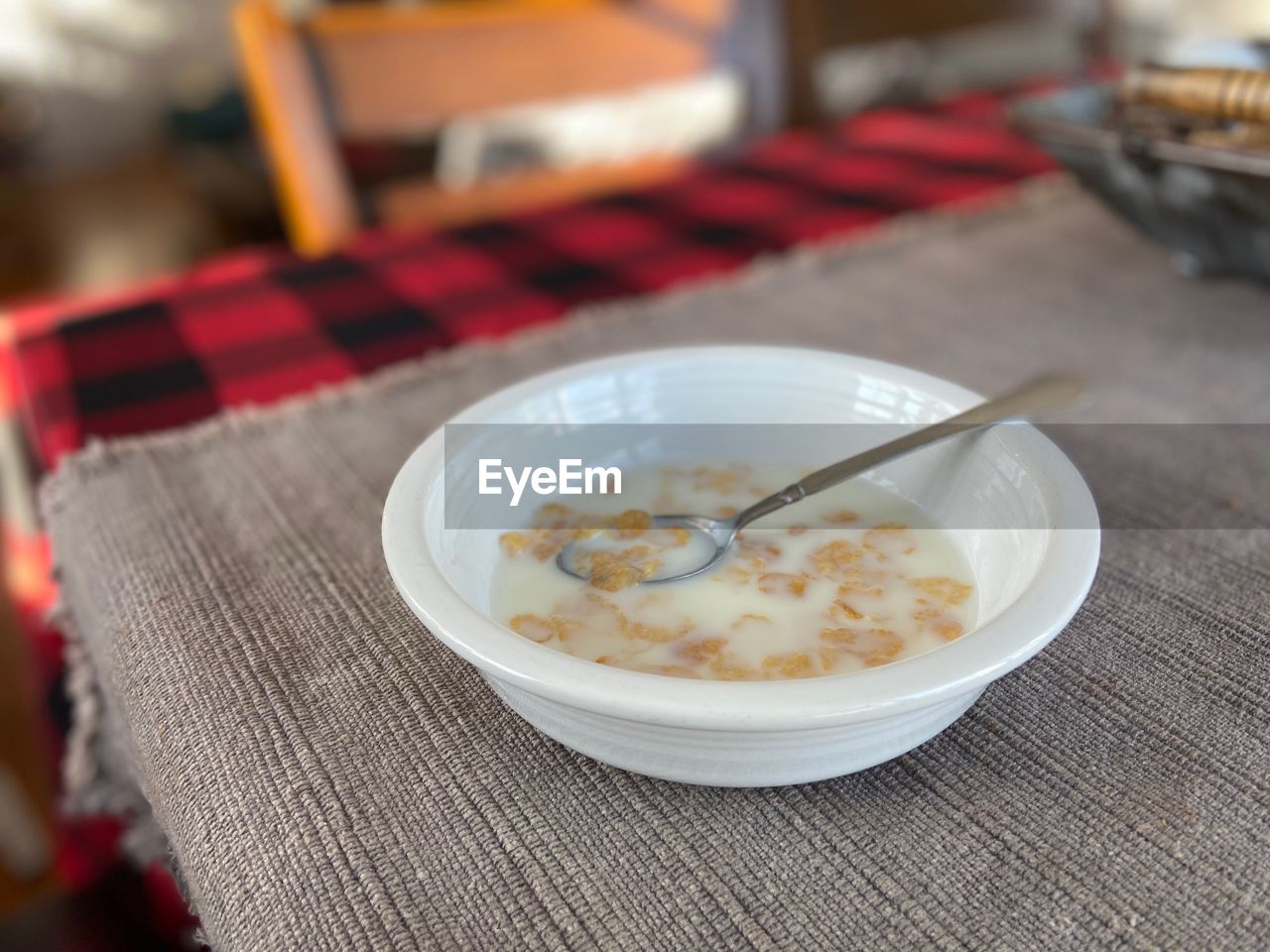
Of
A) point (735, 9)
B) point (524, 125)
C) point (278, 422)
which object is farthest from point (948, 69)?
point (278, 422)

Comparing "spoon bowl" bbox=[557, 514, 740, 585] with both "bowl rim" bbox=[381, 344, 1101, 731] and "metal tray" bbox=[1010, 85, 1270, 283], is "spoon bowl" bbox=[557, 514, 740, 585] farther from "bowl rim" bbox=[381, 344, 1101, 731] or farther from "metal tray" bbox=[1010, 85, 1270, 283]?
"metal tray" bbox=[1010, 85, 1270, 283]

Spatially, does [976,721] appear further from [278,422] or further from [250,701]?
[278,422]

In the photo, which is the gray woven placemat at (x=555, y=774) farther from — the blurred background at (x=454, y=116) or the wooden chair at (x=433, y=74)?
the wooden chair at (x=433, y=74)

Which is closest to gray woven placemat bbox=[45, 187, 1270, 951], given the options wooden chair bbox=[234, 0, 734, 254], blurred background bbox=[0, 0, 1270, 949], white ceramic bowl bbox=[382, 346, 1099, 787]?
white ceramic bowl bbox=[382, 346, 1099, 787]

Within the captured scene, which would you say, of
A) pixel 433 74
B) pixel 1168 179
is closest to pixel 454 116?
pixel 433 74

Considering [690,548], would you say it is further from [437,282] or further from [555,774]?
[437,282]

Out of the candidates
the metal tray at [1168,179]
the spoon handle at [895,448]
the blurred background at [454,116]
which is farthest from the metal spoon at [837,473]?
the blurred background at [454,116]
